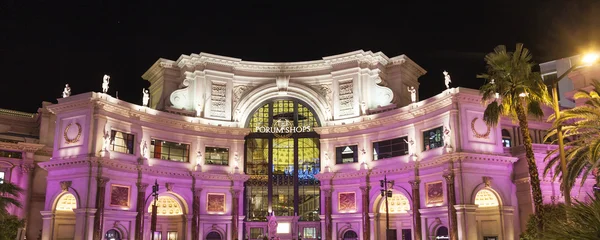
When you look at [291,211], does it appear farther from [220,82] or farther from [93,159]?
[93,159]

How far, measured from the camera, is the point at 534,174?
29500 millimetres

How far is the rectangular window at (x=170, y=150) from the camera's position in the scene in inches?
1972

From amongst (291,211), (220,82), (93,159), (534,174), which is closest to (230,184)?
(291,211)

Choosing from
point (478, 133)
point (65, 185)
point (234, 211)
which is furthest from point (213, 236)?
point (478, 133)

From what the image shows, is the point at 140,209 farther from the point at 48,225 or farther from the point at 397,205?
the point at 397,205

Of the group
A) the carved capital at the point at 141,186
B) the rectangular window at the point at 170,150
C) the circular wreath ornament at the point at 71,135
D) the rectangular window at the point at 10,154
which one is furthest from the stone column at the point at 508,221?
the rectangular window at the point at 10,154

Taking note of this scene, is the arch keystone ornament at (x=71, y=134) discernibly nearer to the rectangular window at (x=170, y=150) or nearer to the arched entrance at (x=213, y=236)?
the rectangular window at (x=170, y=150)

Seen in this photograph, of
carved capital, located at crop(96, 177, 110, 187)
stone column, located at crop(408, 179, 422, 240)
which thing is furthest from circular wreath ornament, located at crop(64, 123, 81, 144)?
stone column, located at crop(408, 179, 422, 240)

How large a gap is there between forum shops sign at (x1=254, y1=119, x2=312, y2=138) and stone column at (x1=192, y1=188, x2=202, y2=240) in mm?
9646

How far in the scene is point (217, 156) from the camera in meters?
53.9

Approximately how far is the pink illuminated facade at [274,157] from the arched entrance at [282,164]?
0.12 m

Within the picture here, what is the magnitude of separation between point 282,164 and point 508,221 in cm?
2276

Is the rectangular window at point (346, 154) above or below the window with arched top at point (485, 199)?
above

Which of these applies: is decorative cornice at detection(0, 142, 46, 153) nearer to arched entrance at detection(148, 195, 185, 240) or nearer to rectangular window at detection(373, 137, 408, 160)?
arched entrance at detection(148, 195, 185, 240)
